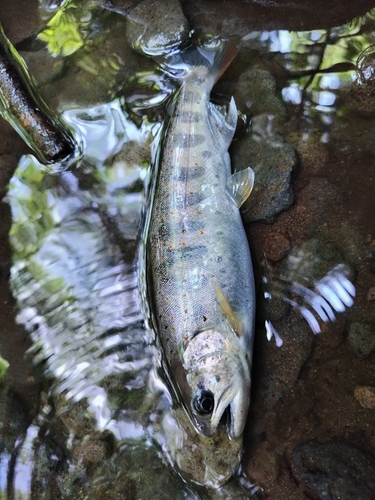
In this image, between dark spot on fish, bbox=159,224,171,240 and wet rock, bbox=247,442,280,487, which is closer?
wet rock, bbox=247,442,280,487

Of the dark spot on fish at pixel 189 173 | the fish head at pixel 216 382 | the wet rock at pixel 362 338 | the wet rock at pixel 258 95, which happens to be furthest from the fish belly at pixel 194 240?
the wet rock at pixel 362 338

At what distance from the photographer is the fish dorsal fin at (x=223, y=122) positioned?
380 cm

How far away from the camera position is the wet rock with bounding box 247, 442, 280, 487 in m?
3.31

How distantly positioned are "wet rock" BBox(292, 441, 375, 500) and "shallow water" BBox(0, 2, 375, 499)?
0.05 feet

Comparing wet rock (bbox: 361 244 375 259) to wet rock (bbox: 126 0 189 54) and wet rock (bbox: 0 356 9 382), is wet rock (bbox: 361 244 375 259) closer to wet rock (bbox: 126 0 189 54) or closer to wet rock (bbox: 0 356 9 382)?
wet rock (bbox: 126 0 189 54)

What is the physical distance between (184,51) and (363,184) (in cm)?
216

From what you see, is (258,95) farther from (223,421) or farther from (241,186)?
(223,421)

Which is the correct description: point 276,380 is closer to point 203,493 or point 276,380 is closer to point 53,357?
point 203,493

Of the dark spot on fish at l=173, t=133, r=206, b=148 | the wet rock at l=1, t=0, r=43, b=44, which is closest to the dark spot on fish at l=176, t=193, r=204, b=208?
the dark spot on fish at l=173, t=133, r=206, b=148

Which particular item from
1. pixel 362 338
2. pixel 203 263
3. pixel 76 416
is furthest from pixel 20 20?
pixel 362 338

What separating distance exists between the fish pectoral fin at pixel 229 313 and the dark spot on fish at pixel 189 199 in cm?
75

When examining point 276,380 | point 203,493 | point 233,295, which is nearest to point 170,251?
point 233,295

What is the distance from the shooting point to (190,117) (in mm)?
3750

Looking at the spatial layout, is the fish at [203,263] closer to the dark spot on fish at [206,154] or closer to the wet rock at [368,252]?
the dark spot on fish at [206,154]
